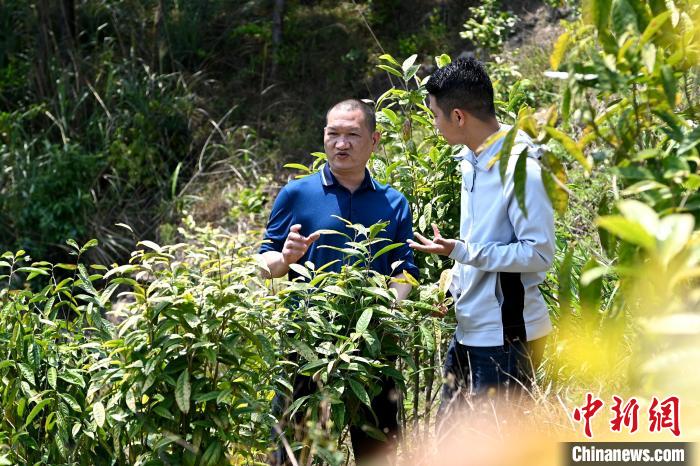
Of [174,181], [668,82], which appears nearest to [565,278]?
[668,82]

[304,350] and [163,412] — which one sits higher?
[304,350]

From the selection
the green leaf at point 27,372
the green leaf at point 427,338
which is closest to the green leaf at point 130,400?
the green leaf at point 27,372

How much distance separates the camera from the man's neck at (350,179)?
12.4ft

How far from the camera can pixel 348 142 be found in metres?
3.77

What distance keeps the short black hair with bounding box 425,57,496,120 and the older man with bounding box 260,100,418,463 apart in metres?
0.43

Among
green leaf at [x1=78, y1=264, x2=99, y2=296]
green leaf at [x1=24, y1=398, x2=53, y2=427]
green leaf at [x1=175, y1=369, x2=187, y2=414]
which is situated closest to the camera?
green leaf at [x1=175, y1=369, x2=187, y2=414]

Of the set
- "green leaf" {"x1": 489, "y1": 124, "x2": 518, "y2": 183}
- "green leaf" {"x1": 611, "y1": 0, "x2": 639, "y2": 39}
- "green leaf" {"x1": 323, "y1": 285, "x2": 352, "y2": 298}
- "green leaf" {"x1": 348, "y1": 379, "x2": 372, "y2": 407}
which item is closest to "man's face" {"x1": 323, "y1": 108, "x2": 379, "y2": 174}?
"green leaf" {"x1": 323, "y1": 285, "x2": 352, "y2": 298}

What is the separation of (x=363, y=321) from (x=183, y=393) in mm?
616

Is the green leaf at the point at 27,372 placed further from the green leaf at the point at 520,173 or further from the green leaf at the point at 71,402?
the green leaf at the point at 520,173

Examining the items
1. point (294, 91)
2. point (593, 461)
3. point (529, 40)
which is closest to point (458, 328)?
point (593, 461)

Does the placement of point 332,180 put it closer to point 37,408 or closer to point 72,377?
point 72,377

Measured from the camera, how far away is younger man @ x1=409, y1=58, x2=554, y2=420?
3271 mm

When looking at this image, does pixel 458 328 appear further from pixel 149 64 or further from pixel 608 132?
pixel 149 64

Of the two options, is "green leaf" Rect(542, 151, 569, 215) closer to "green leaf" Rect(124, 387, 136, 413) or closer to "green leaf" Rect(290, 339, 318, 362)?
"green leaf" Rect(290, 339, 318, 362)
